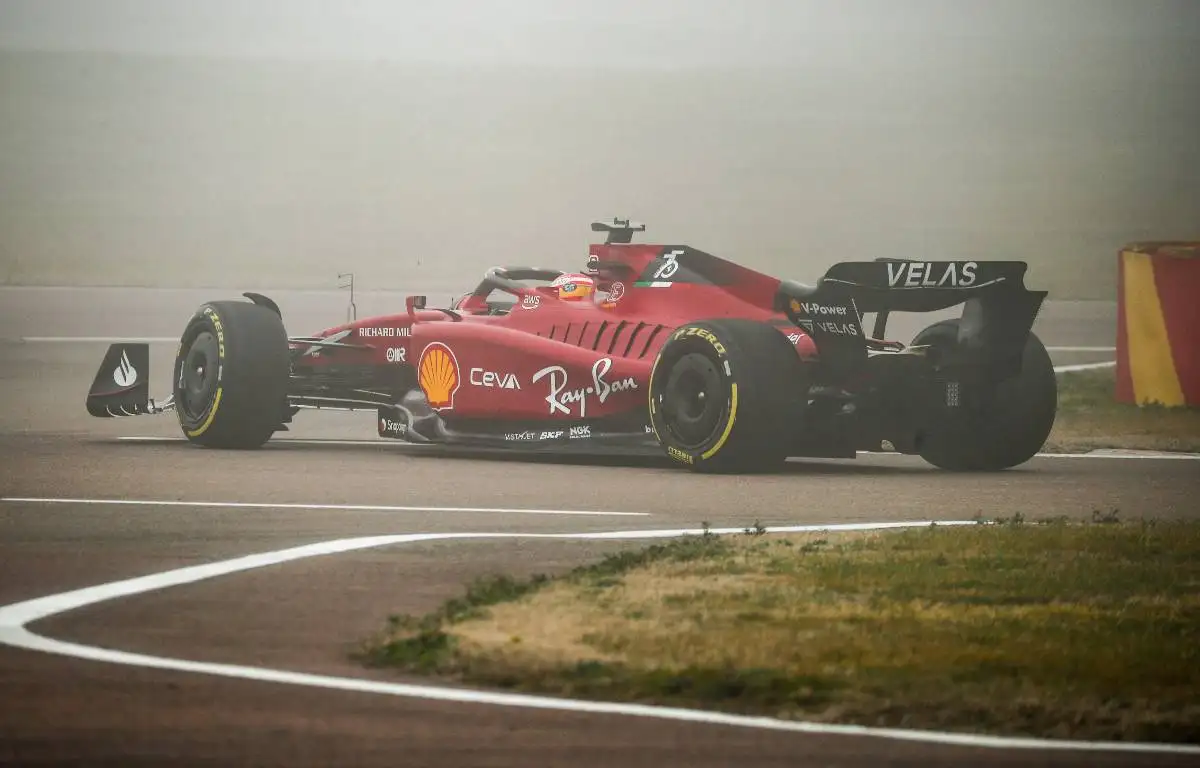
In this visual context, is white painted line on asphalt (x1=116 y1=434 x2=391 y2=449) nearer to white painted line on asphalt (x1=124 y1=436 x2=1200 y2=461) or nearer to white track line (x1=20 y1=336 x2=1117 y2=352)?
Answer: white painted line on asphalt (x1=124 y1=436 x2=1200 y2=461)

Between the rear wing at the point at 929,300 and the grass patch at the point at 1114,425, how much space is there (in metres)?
3.02

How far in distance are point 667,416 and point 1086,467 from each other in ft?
10.8

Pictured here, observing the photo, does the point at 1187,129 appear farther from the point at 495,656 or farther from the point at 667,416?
the point at 495,656

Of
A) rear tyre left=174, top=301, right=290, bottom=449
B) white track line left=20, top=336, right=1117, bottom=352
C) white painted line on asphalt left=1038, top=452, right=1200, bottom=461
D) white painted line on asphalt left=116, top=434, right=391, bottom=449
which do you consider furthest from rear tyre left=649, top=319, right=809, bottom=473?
white track line left=20, top=336, right=1117, bottom=352

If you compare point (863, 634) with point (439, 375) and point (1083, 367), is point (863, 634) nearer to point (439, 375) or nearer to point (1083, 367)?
point (439, 375)

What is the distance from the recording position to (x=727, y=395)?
14570mm

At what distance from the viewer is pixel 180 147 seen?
57969 millimetres

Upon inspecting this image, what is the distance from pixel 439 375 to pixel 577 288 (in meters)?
1.22

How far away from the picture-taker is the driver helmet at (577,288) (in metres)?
16.9

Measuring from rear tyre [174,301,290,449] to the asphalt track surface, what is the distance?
34 centimetres

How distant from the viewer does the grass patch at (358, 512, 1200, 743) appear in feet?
21.6

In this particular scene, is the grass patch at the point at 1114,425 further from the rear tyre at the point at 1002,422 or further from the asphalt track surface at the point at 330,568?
the rear tyre at the point at 1002,422

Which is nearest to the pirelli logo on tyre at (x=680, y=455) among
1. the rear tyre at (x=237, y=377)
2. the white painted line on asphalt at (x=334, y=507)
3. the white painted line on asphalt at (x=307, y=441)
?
the white painted line on asphalt at (x=334, y=507)

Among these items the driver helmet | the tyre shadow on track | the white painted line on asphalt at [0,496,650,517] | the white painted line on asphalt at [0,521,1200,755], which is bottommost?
the white painted line on asphalt at [0,521,1200,755]
